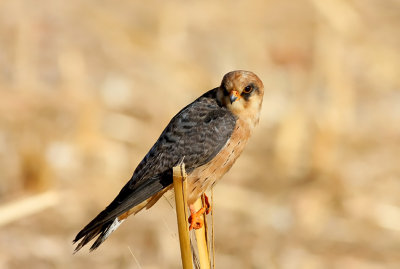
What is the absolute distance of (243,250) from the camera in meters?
10.1

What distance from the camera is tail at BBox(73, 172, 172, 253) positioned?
5723 millimetres

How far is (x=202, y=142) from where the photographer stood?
21.2 ft

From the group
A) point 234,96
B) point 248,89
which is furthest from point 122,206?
point 248,89

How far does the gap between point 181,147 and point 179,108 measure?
6.32 meters

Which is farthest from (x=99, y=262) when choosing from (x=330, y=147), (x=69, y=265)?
(x=330, y=147)

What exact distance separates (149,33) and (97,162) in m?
4.04

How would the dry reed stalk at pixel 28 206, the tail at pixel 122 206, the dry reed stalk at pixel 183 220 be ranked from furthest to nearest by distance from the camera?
the dry reed stalk at pixel 28 206 < the tail at pixel 122 206 < the dry reed stalk at pixel 183 220

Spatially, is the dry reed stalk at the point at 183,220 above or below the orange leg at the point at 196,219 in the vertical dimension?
below

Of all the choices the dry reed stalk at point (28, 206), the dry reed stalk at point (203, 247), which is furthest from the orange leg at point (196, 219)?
the dry reed stalk at point (28, 206)

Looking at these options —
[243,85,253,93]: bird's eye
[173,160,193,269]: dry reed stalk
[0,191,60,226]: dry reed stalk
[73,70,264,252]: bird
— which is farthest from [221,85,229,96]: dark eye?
[173,160,193,269]: dry reed stalk

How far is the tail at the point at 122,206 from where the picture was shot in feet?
18.8

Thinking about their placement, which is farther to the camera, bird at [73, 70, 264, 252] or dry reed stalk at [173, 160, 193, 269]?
bird at [73, 70, 264, 252]

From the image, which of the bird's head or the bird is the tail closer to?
the bird

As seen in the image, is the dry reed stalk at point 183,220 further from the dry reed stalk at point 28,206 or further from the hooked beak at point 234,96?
the dry reed stalk at point 28,206
